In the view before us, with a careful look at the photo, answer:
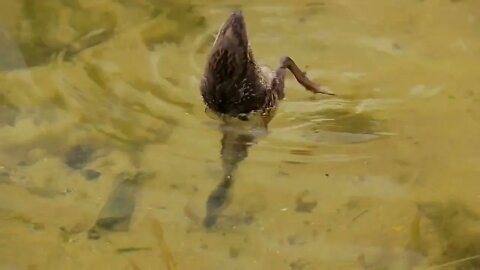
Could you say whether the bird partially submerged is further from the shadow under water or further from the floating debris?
the floating debris

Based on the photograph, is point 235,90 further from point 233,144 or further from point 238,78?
point 233,144

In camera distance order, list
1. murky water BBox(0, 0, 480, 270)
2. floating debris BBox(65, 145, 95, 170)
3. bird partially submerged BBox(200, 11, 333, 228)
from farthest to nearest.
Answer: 1. floating debris BBox(65, 145, 95, 170)
2. bird partially submerged BBox(200, 11, 333, 228)
3. murky water BBox(0, 0, 480, 270)

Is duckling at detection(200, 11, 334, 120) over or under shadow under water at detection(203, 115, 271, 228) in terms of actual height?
over

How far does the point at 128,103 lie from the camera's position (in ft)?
11.7

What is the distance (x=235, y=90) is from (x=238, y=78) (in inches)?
2.3

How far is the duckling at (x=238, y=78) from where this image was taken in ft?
10.4

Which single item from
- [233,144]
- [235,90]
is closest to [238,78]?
[235,90]

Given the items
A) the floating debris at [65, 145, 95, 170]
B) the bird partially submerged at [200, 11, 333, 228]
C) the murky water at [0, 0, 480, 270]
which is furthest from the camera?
the floating debris at [65, 145, 95, 170]

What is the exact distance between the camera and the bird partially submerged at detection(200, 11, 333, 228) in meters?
3.16

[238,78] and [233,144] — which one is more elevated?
[238,78]

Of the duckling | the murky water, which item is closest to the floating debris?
the murky water

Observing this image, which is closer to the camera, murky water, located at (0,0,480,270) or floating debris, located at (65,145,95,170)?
murky water, located at (0,0,480,270)

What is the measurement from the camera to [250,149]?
134 inches

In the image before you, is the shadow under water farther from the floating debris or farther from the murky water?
the floating debris
